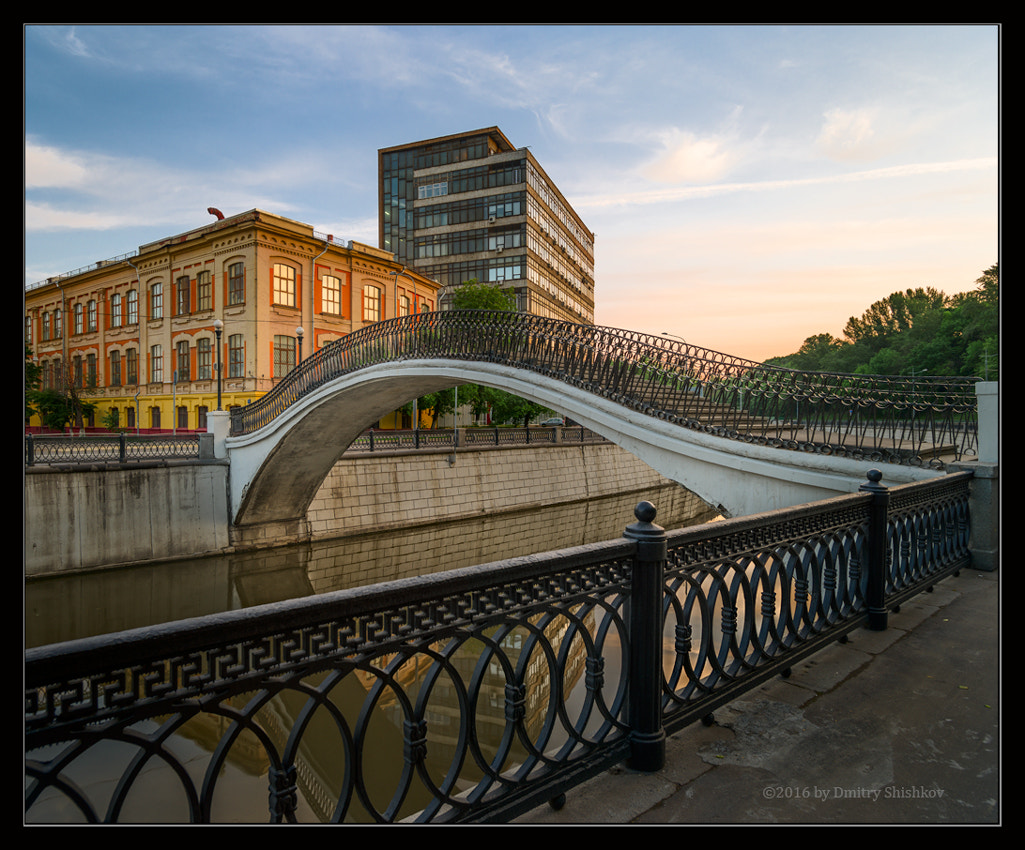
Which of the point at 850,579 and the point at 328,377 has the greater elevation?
the point at 328,377

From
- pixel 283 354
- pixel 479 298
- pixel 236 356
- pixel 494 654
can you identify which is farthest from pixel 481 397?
pixel 494 654

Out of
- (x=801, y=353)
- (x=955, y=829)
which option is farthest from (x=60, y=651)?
(x=801, y=353)

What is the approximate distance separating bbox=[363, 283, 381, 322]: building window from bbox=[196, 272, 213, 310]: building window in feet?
21.5

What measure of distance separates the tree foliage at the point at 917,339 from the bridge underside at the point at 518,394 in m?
2.27

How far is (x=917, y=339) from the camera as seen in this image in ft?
126

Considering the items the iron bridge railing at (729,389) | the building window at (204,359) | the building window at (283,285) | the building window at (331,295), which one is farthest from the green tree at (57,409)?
the iron bridge railing at (729,389)

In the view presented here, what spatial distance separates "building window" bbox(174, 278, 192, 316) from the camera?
2612 cm

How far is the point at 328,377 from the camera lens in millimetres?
14516

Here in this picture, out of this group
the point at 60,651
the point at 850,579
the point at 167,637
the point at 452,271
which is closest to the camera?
the point at 60,651

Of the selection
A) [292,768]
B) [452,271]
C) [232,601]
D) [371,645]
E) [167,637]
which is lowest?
[232,601]

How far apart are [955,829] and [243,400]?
26051 millimetres

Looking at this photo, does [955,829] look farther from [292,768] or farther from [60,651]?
[60,651]

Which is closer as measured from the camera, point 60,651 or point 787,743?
point 60,651

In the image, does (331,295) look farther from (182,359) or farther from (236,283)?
(182,359)
